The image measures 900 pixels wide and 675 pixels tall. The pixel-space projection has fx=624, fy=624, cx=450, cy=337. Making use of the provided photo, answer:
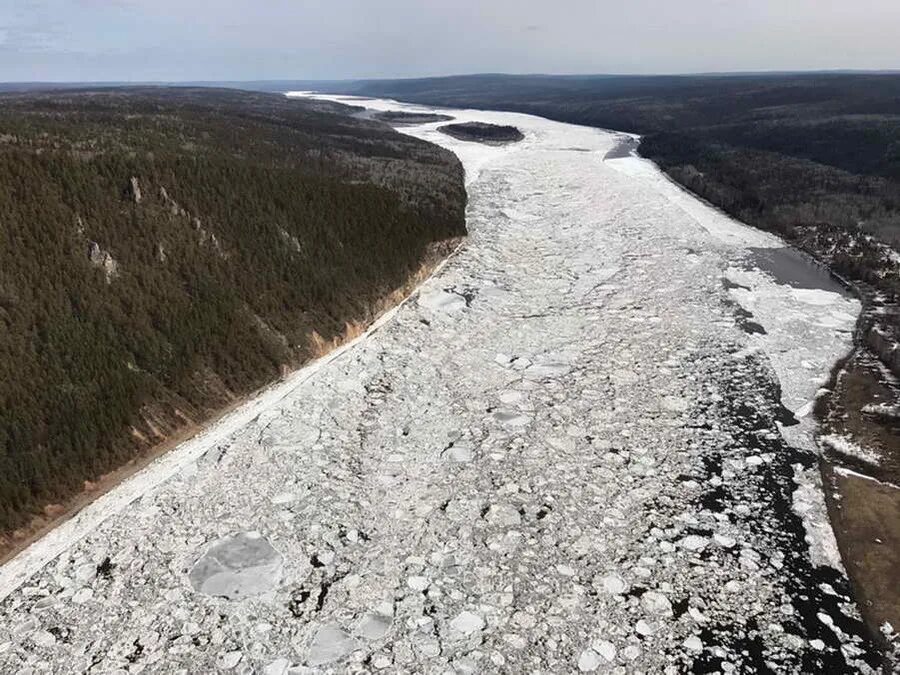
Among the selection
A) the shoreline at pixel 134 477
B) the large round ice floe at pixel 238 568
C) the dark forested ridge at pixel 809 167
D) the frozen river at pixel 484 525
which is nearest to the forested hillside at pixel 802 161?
the dark forested ridge at pixel 809 167

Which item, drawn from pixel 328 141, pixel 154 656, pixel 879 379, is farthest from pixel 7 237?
pixel 328 141

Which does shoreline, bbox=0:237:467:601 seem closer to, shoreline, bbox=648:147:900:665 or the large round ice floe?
the large round ice floe

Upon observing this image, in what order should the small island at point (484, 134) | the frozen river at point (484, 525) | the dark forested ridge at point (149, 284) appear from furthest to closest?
the small island at point (484, 134) → the dark forested ridge at point (149, 284) → the frozen river at point (484, 525)

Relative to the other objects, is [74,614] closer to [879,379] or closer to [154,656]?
[154,656]

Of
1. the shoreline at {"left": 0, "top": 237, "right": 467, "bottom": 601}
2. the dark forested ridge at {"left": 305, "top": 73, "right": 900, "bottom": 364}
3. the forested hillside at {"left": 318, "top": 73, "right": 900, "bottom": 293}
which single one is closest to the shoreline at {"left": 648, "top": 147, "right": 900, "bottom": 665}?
the dark forested ridge at {"left": 305, "top": 73, "right": 900, "bottom": 364}

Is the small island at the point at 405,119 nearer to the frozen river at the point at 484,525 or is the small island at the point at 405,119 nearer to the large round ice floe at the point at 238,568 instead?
the frozen river at the point at 484,525

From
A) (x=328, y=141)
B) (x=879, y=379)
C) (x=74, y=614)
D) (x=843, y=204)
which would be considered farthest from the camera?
(x=328, y=141)
